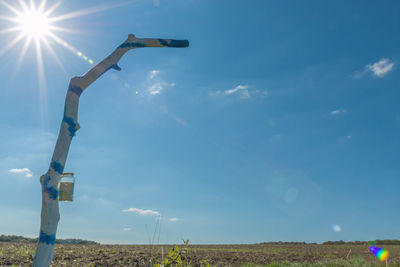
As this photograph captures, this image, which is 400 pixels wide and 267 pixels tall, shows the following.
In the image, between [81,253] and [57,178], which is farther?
[81,253]

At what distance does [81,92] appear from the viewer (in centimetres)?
634

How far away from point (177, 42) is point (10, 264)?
8.30m

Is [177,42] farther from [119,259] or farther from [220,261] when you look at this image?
[220,261]

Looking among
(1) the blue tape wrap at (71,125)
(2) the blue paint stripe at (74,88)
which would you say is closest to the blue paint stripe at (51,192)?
(1) the blue tape wrap at (71,125)

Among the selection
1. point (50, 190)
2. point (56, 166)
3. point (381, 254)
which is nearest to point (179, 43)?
point (56, 166)

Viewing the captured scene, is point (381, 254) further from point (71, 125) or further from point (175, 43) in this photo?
point (71, 125)

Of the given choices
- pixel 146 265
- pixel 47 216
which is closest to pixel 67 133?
pixel 47 216

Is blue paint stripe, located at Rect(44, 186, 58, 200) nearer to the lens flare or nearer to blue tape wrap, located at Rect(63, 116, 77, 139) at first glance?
blue tape wrap, located at Rect(63, 116, 77, 139)

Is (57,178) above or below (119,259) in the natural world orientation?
above

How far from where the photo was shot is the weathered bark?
5566mm

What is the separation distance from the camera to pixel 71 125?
607cm

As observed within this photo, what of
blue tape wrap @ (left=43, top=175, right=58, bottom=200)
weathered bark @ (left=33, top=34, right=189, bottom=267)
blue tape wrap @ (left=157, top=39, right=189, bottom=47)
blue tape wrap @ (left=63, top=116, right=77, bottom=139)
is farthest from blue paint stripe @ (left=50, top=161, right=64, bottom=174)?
blue tape wrap @ (left=157, top=39, right=189, bottom=47)

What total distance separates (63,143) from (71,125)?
1.08 feet

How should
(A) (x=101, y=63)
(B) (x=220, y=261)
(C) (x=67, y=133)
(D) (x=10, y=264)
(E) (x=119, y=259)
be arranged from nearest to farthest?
1. (C) (x=67, y=133)
2. (A) (x=101, y=63)
3. (D) (x=10, y=264)
4. (E) (x=119, y=259)
5. (B) (x=220, y=261)
